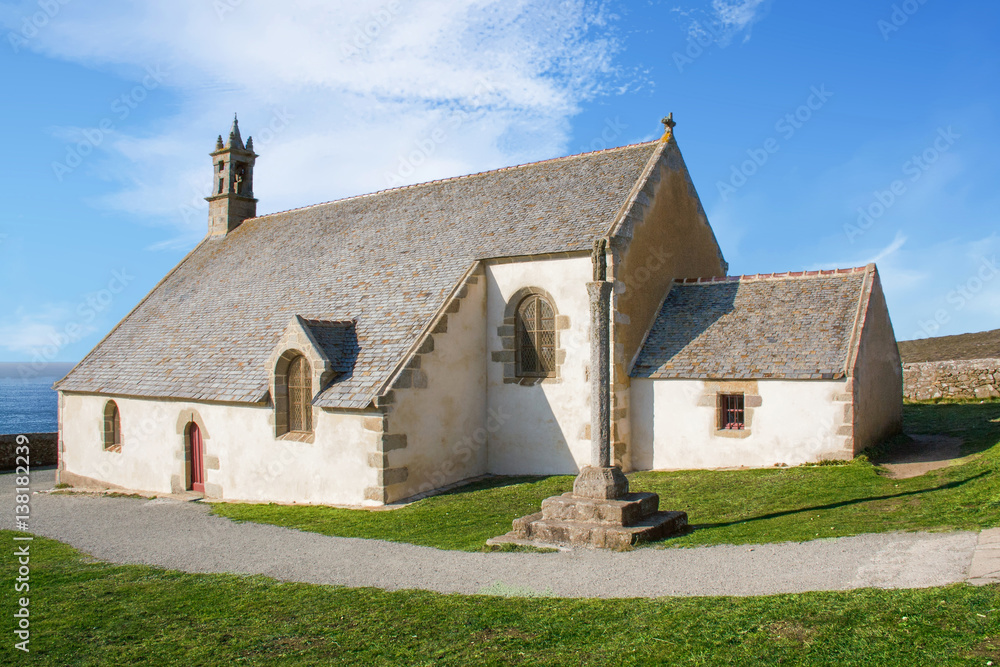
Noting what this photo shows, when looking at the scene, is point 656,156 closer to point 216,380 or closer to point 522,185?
point 522,185

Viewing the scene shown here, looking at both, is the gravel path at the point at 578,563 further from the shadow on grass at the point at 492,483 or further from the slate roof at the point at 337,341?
the slate roof at the point at 337,341

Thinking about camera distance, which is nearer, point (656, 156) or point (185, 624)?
point (185, 624)

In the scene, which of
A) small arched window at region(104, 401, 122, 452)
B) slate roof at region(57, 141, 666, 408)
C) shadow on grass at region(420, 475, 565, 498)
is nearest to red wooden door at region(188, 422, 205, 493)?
slate roof at region(57, 141, 666, 408)

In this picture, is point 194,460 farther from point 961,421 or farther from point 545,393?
point 961,421

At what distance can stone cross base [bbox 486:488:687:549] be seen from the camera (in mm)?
9828

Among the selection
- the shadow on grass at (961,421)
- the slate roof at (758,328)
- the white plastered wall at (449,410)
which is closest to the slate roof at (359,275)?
the white plastered wall at (449,410)

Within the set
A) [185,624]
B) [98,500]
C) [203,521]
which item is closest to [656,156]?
[203,521]

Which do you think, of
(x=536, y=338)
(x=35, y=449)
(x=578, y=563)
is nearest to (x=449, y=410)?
(x=536, y=338)

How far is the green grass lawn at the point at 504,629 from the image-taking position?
5.50 m

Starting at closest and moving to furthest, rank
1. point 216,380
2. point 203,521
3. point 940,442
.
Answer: point 203,521
point 940,442
point 216,380

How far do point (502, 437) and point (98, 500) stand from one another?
10.7 metres

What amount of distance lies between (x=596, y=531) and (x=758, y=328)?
8.41m

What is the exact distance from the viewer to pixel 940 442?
16.7 meters

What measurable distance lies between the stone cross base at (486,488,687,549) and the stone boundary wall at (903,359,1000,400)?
58.4ft
